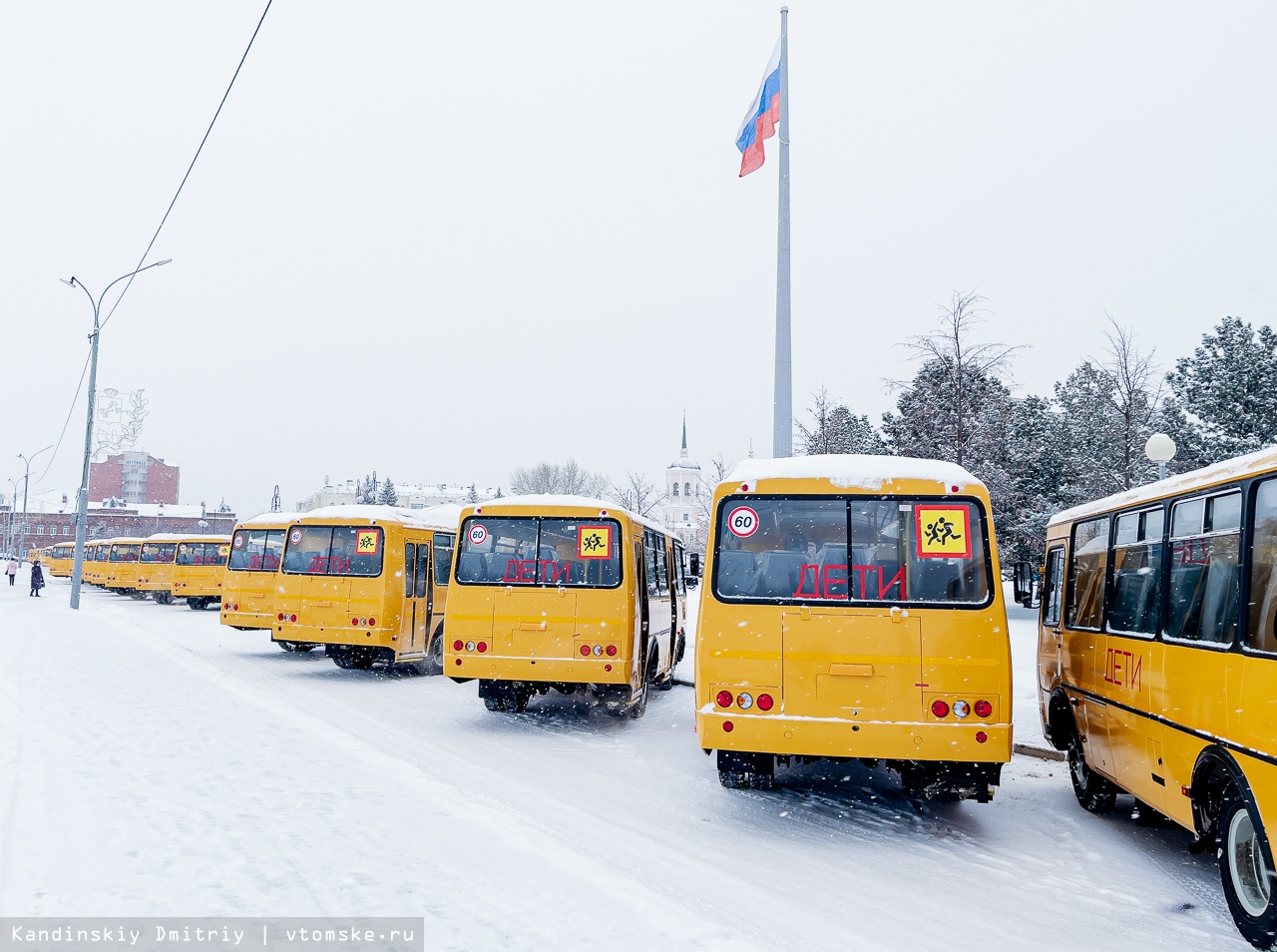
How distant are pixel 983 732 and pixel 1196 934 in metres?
1.78

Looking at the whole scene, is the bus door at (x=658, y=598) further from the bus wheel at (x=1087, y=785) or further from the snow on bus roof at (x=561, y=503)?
the bus wheel at (x=1087, y=785)

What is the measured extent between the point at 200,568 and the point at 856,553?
30.4m

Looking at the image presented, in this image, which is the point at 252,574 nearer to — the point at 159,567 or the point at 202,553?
the point at 202,553

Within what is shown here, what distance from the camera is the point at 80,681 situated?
1178 cm

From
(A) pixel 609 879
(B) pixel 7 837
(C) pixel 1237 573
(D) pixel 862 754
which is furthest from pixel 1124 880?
(B) pixel 7 837

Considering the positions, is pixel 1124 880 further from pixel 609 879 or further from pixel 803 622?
pixel 609 879

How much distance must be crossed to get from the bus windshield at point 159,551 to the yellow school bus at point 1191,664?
33.5m

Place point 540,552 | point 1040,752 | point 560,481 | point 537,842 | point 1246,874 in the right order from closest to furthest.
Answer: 1. point 1246,874
2. point 537,842
3. point 1040,752
4. point 540,552
5. point 560,481

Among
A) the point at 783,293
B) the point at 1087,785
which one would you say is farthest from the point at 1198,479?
the point at 783,293

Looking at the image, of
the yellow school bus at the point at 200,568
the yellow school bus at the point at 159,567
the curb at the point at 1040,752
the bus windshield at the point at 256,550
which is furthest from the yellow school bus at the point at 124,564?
the curb at the point at 1040,752

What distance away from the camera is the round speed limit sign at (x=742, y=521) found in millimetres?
7375

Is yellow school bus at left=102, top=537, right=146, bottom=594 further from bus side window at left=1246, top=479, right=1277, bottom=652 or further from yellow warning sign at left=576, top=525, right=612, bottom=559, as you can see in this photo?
bus side window at left=1246, top=479, right=1277, bottom=652

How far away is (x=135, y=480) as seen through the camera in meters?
139

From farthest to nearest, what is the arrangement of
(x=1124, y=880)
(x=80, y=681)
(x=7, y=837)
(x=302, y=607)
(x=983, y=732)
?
(x=302, y=607) → (x=80, y=681) → (x=983, y=732) → (x=1124, y=880) → (x=7, y=837)
